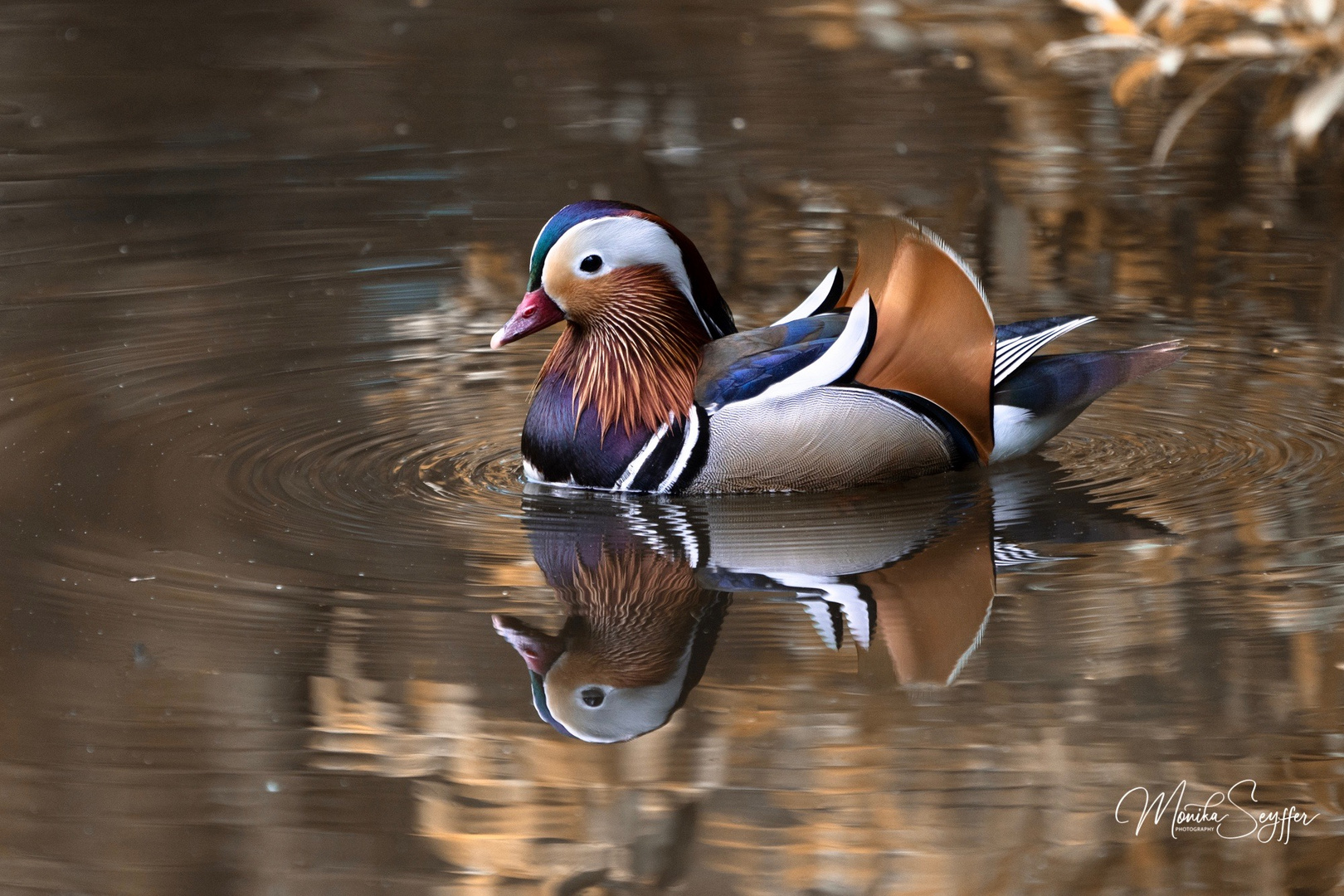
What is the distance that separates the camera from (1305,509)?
520 cm

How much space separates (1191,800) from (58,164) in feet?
26.1

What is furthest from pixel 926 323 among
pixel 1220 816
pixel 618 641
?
pixel 1220 816

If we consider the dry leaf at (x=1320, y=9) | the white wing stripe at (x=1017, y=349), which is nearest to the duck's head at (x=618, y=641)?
the white wing stripe at (x=1017, y=349)

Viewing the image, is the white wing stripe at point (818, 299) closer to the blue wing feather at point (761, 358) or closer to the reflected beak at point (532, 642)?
the blue wing feather at point (761, 358)

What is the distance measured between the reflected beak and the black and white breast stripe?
0.91 meters

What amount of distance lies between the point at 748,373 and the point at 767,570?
687 millimetres

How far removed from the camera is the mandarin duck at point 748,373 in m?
5.33

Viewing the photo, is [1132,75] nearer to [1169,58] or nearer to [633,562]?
[1169,58]

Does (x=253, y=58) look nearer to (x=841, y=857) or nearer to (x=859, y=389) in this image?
(x=859, y=389)

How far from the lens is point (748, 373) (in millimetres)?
5332

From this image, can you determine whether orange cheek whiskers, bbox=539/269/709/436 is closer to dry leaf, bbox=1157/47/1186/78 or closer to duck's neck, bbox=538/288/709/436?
duck's neck, bbox=538/288/709/436

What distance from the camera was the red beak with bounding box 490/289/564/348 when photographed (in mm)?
5441

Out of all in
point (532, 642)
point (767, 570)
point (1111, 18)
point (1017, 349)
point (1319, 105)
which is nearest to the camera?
point (532, 642)

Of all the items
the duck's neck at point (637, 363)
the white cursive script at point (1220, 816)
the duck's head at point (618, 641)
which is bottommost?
the white cursive script at point (1220, 816)
